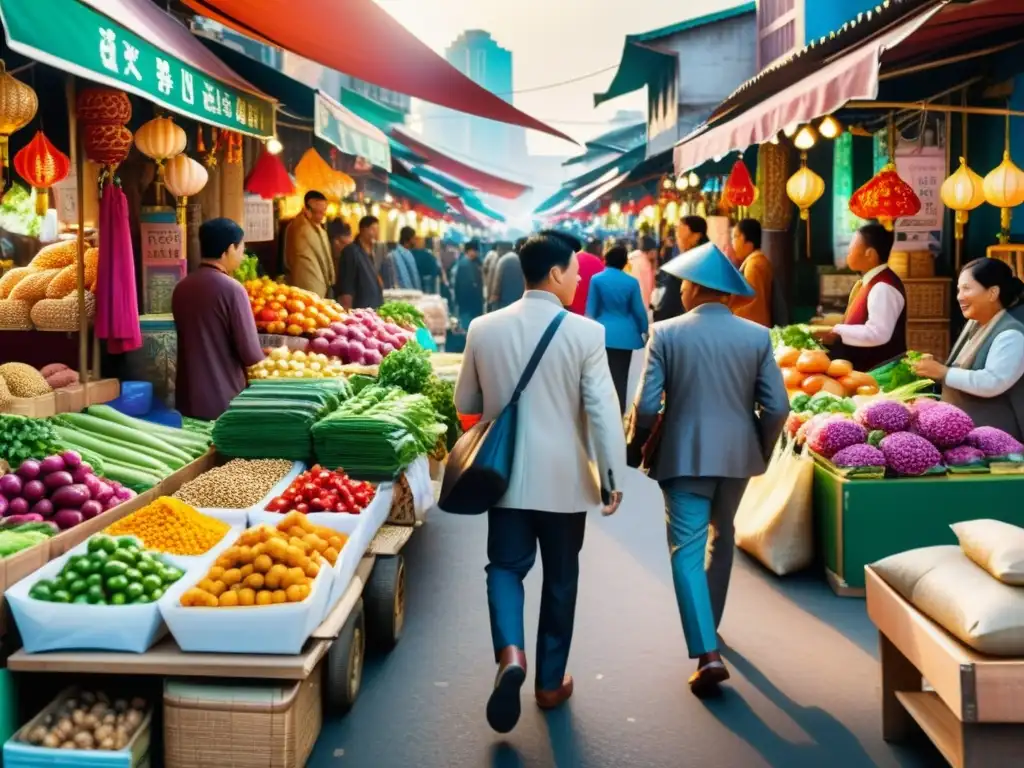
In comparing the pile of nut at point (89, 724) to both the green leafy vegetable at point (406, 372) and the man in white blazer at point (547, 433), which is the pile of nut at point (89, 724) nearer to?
the man in white blazer at point (547, 433)

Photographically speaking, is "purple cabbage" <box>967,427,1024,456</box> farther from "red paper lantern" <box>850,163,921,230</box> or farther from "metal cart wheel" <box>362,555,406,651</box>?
"red paper lantern" <box>850,163,921,230</box>

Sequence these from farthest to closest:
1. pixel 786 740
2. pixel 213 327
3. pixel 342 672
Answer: pixel 213 327 < pixel 342 672 < pixel 786 740

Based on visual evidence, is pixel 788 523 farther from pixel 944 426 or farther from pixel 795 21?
pixel 795 21

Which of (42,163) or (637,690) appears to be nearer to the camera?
(637,690)

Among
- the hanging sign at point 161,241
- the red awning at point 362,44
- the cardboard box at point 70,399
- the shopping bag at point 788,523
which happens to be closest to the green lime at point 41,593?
the cardboard box at point 70,399

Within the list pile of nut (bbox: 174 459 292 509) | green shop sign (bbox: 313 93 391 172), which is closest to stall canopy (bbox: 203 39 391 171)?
green shop sign (bbox: 313 93 391 172)

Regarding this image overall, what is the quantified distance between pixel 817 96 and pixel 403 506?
3455 millimetres

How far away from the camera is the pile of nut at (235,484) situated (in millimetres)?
5504

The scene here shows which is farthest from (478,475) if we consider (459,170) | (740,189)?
(459,170)

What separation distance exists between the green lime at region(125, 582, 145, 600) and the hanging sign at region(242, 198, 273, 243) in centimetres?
741

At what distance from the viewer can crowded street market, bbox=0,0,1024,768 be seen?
4031 millimetres

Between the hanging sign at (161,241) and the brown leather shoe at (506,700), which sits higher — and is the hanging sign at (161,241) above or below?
above

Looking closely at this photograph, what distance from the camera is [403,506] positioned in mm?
6129

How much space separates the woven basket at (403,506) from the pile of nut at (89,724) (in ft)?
7.04
